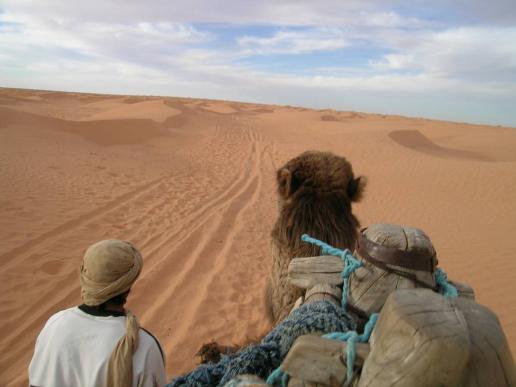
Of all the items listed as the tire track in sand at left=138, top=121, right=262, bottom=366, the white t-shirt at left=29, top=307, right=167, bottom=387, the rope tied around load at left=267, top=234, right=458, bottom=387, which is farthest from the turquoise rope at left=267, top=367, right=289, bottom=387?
the tire track in sand at left=138, top=121, right=262, bottom=366

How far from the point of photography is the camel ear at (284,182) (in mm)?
2307

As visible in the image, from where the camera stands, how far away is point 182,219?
29.0ft

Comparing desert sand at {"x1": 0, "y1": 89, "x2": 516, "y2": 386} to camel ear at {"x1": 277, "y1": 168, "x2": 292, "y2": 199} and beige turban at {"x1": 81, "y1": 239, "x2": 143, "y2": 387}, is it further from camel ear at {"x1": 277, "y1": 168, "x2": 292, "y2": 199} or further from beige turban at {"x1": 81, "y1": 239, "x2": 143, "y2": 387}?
beige turban at {"x1": 81, "y1": 239, "x2": 143, "y2": 387}

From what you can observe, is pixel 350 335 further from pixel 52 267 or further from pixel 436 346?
pixel 52 267

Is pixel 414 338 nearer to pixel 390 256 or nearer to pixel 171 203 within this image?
pixel 390 256

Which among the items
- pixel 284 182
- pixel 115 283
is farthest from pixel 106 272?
pixel 284 182

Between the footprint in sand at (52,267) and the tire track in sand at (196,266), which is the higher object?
the footprint in sand at (52,267)

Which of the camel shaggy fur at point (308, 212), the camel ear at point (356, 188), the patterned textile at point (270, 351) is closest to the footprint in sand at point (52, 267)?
the camel shaggy fur at point (308, 212)

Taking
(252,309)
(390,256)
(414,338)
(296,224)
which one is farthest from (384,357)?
(252,309)

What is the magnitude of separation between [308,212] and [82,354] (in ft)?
4.51

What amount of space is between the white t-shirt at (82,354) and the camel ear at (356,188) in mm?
1410

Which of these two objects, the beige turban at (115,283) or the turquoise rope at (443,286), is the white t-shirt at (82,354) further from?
the turquoise rope at (443,286)

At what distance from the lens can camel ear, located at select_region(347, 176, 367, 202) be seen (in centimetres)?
238

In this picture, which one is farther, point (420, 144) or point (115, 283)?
point (420, 144)
